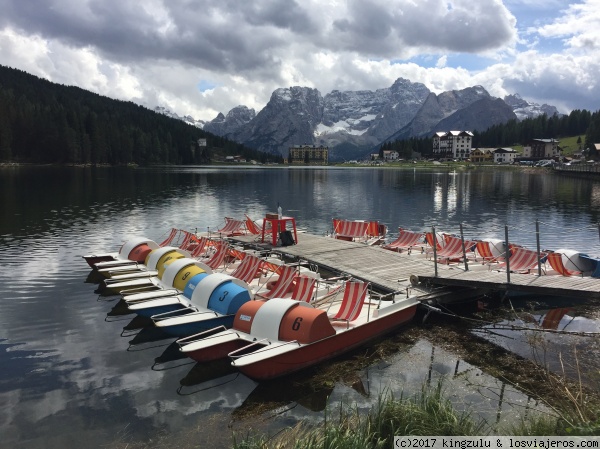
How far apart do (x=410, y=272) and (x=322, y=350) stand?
36.6ft

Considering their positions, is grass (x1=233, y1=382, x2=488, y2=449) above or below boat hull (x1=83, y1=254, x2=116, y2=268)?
above

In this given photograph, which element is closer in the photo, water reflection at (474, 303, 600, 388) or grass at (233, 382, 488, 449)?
grass at (233, 382, 488, 449)

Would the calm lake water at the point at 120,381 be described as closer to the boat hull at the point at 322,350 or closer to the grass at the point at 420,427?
the boat hull at the point at 322,350

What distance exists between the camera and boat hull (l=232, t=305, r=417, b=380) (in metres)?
14.8

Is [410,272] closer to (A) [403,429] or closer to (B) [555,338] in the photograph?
(B) [555,338]

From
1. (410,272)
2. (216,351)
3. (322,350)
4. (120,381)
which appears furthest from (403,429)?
(410,272)

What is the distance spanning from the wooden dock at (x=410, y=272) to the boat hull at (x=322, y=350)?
3.47 metres

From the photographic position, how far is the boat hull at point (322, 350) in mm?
14766

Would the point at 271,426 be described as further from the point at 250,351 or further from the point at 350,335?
the point at 350,335

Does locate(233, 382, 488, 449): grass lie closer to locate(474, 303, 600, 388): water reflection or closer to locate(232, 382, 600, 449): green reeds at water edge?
locate(232, 382, 600, 449): green reeds at water edge

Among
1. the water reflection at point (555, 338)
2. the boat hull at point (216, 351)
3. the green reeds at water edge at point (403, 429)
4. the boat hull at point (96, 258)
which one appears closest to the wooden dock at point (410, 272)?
the water reflection at point (555, 338)

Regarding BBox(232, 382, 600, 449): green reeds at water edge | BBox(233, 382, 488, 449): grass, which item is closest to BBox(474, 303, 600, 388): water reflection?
BBox(232, 382, 600, 449): green reeds at water edge

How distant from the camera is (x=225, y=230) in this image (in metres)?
40.0

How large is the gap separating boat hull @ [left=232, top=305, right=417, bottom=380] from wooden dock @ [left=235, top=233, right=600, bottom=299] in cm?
347
